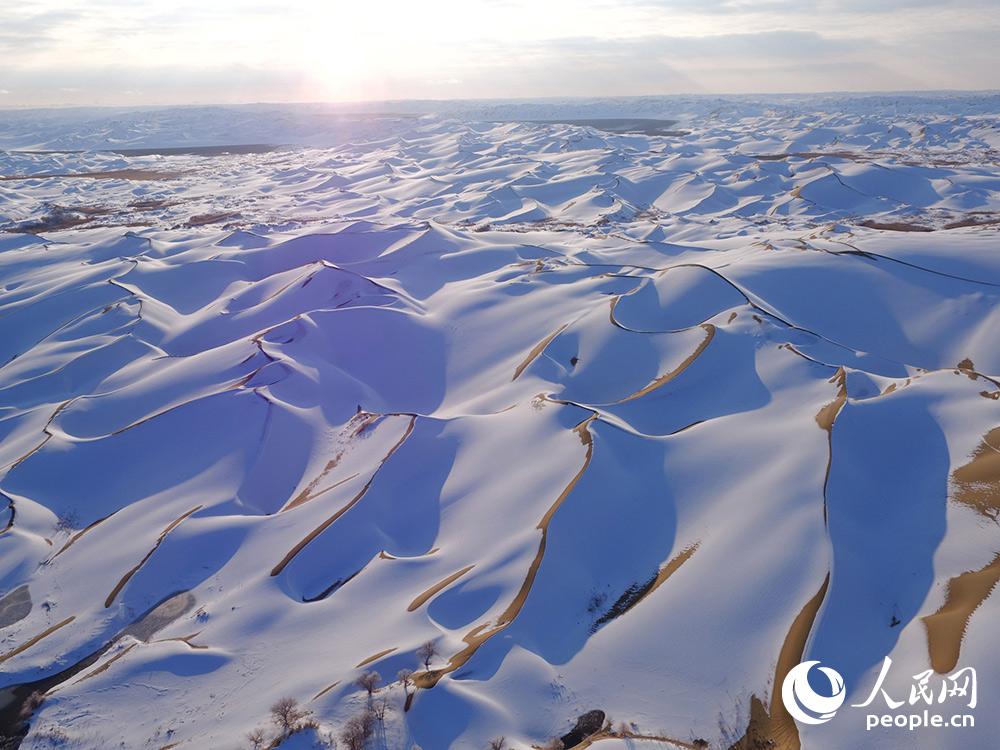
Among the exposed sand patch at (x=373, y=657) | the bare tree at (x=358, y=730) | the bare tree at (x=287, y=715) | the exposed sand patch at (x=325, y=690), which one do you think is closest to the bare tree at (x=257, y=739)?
the bare tree at (x=287, y=715)

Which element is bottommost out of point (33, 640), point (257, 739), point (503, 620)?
point (33, 640)

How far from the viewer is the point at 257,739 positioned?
6.41m

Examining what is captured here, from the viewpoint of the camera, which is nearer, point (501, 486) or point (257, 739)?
point (257, 739)

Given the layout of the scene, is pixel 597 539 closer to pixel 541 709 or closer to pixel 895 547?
pixel 541 709

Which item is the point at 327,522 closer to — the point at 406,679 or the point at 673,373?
the point at 406,679

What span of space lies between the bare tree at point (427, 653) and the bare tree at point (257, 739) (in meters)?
1.75

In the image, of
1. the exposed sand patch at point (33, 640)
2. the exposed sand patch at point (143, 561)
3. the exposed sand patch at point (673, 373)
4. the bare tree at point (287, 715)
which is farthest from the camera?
the exposed sand patch at point (673, 373)

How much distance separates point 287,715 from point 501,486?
14.8 feet

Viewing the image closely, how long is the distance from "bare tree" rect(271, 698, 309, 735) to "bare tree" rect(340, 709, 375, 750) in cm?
51

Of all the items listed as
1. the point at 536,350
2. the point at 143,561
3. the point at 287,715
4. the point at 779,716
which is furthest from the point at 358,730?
the point at 536,350

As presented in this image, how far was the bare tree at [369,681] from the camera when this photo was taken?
679 centimetres

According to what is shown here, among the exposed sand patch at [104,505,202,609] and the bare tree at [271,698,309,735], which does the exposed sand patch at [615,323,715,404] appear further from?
the exposed sand patch at [104,505,202,609]

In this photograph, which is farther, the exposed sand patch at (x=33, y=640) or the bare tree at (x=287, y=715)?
the exposed sand patch at (x=33, y=640)

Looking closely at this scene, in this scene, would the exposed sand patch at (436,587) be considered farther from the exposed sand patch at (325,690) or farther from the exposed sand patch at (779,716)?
the exposed sand patch at (779,716)
